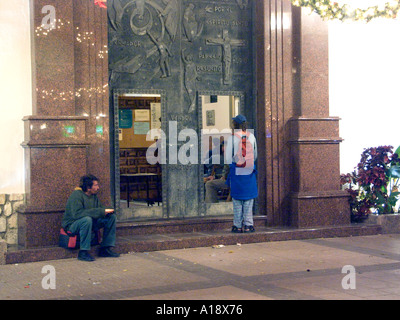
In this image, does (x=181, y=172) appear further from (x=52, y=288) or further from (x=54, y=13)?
(x=52, y=288)

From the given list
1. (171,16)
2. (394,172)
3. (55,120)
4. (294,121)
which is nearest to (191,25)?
(171,16)

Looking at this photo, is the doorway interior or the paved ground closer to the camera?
the paved ground

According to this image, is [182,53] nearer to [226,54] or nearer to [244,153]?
[226,54]

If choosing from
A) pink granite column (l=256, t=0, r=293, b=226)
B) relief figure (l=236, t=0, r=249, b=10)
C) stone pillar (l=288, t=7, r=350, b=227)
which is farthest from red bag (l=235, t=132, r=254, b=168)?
relief figure (l=236, t=0, r=249, b=10)

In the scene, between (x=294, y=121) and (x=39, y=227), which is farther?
(x=294, y=121)

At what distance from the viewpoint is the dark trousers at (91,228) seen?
8.41 m

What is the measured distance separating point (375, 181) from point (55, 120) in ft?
17.7

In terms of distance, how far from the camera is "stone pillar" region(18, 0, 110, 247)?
8852 millimetres

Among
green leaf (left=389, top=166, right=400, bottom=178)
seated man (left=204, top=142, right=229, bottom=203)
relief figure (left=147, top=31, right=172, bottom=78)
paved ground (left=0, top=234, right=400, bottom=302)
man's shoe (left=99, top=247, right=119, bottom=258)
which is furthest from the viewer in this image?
green leaf (left=389, top=166, right=400, bottom=178)

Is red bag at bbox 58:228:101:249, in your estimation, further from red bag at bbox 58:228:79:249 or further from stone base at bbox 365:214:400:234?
stone base at bbox 365:214:400:234

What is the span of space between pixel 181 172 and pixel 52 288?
13.3ft

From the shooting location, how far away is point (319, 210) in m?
10.7

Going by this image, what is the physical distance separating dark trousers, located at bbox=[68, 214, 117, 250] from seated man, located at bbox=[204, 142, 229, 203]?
2533mm

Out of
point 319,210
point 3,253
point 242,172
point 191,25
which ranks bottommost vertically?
point 3,253
